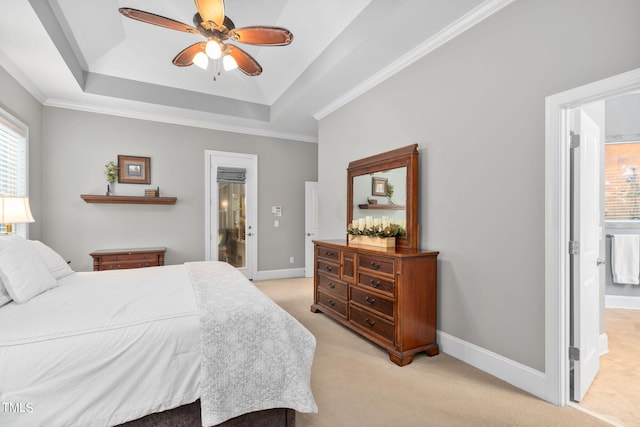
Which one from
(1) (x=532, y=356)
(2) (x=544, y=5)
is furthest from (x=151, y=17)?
(1) (x=532, y=356)

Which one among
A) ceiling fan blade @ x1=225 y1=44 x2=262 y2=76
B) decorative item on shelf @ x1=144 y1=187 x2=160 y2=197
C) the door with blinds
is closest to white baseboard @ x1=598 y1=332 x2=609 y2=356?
ceiling fan blade @ x1=225 y1=44 x2=262 y2=76

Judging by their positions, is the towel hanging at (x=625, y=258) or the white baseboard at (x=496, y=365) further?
the towel hanging at (x=625, y=258)

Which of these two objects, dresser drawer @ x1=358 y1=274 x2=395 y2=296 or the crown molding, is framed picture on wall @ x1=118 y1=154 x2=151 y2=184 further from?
dresser drawer @ x1=358 y1=274 x2=395 y2=296

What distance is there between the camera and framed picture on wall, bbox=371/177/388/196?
3.38 meters

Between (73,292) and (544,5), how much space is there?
12.1ft

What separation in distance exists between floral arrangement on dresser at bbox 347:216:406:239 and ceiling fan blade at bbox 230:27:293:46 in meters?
1.91

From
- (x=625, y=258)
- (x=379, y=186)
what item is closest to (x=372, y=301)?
(x=379, y=186)

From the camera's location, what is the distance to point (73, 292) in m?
1.97

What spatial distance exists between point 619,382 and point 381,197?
2.40 m

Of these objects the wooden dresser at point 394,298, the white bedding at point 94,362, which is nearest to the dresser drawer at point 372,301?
the wooden dresser at point 394,298

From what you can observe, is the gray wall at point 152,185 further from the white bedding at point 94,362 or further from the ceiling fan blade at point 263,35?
the white bedding at point 94,362

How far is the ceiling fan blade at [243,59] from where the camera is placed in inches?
106

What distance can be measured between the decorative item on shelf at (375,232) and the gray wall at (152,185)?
2650 millimetres

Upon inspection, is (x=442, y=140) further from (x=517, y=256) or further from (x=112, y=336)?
(x=112, y=336)
